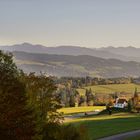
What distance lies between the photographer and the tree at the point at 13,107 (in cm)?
3372

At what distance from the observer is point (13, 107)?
34750 mm

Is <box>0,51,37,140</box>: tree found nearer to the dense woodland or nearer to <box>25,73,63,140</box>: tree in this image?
the dense woodland

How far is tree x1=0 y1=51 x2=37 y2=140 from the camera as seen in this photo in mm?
33719

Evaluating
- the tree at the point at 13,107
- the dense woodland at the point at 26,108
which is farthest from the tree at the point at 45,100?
the tree at the point at 13,107

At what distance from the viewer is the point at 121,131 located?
94938 mm

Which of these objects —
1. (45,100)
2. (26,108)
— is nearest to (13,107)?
(26,108)

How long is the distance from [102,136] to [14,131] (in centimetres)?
5205

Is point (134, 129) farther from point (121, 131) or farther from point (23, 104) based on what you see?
point (23, 104)

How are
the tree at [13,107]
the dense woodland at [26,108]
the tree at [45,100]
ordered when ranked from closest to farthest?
the tree at [13,107] → the dense woodland at [26,108] → the tree at [45,100]

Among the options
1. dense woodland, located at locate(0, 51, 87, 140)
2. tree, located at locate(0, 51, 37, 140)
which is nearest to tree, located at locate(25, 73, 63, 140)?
dense woodland, located at locate(0, 51, 87, 140)

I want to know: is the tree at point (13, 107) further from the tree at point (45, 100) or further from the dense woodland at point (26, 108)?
the tree at point (45, 100)

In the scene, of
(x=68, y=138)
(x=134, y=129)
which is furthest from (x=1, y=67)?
(x=134, y=129)

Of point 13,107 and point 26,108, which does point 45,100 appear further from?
point 13,107

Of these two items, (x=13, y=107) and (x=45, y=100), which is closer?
(x=13, y=107)
